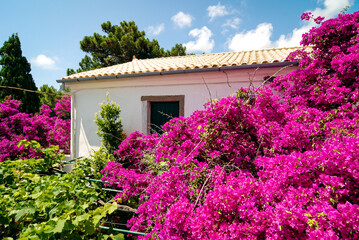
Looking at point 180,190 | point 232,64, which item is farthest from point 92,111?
point 180,190

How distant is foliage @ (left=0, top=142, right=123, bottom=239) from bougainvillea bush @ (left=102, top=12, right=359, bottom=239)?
2.25 ft

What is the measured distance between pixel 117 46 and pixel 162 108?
1499cm

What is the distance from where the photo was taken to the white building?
4.73 metres

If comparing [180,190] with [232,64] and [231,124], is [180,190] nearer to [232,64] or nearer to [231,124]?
[231,124]

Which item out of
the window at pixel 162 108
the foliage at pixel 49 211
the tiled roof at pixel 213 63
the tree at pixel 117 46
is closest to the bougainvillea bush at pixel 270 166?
the foliage at pixel 49 211

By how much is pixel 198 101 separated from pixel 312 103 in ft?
9.07

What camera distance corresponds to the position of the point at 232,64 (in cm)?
463

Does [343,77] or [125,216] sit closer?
[343,77]

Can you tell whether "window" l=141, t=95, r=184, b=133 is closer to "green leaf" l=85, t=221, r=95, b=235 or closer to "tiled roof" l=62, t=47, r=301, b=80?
"tiled roof" l=62, t=47, r=301, b=80

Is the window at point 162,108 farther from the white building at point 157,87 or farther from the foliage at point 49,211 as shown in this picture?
the foliage at point 49,211

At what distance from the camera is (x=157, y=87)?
572 centimetres

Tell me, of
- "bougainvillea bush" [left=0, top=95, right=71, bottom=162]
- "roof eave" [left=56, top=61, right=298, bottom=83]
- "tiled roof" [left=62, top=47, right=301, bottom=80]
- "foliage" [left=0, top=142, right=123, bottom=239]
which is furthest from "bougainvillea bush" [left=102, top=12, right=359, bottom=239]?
"bougainvillea bush" [left=0, top=95, right=71, bottom=162]

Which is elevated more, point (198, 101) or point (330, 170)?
point (198, 101)

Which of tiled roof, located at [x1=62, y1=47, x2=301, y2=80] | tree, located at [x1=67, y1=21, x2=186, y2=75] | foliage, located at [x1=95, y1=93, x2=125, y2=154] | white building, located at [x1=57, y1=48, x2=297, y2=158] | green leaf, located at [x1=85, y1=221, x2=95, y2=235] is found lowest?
green leaf, located at [x1=85, y1=221, x2=95, y2=235]
